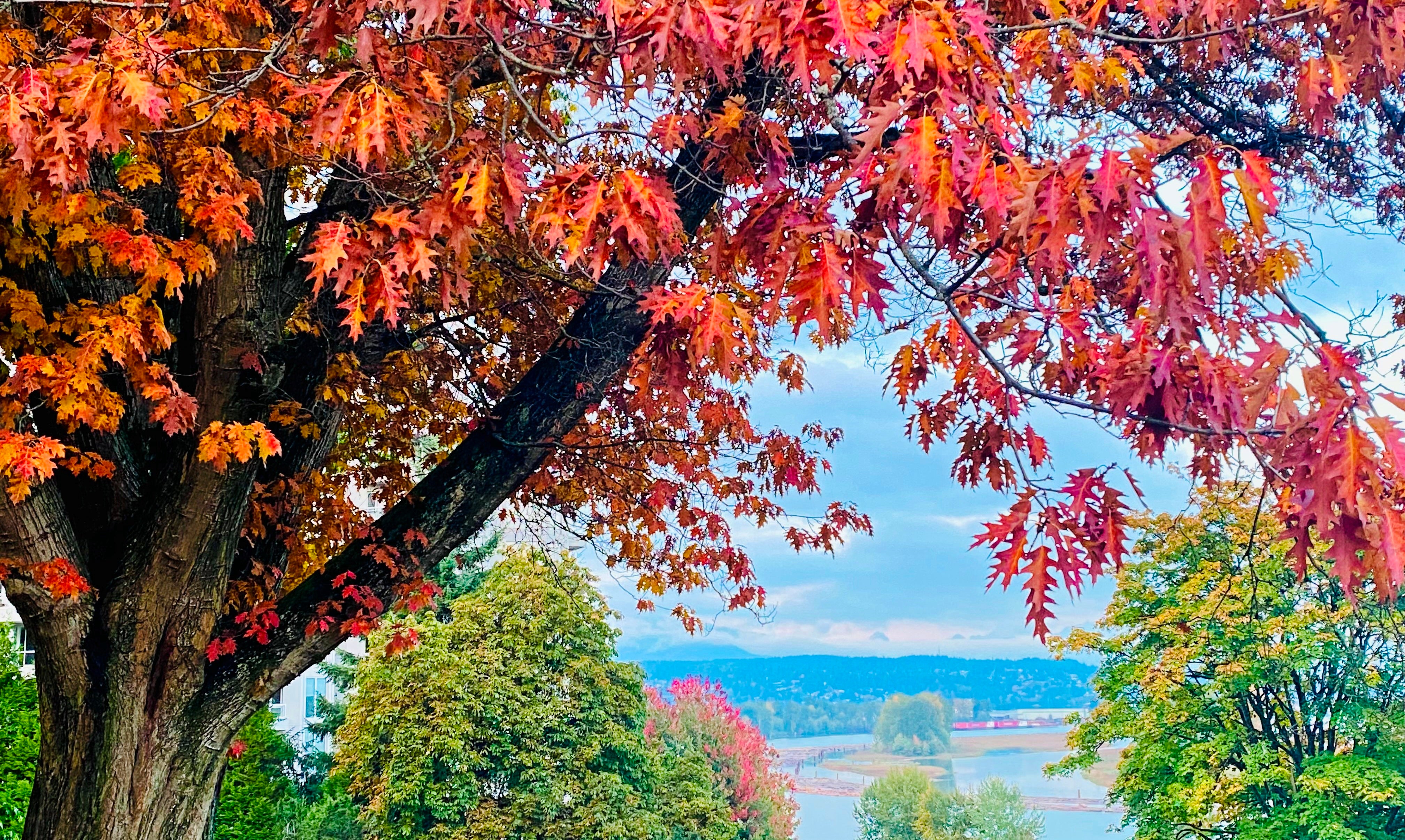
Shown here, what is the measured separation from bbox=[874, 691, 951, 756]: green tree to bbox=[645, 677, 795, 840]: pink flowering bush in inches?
350

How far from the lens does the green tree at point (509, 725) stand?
40.5ft

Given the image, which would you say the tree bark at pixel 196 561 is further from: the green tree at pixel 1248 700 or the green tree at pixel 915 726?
the green tree at pixel 915 726

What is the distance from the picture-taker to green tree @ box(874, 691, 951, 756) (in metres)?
28.8

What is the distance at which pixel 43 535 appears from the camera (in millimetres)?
4027

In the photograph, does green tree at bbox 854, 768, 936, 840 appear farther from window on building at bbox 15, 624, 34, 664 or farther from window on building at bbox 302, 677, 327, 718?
window on building at bbox 15, 624, 34, 664

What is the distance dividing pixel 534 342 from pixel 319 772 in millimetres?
14932

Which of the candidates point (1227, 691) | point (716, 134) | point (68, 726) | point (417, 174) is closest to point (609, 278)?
point (417, 174)

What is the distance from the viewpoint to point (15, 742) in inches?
369

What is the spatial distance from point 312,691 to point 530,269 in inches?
949

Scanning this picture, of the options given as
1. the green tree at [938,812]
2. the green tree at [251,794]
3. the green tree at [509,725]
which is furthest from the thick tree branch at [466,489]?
the green tree at [938,812]

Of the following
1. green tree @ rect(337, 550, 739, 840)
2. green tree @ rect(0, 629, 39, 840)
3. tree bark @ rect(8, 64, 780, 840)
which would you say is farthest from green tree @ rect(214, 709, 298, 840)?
tree bark @ rect(8, 64, 780, 840)

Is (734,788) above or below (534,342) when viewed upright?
below

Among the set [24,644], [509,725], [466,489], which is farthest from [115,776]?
[24,644]

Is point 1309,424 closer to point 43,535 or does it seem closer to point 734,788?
point 43,535
